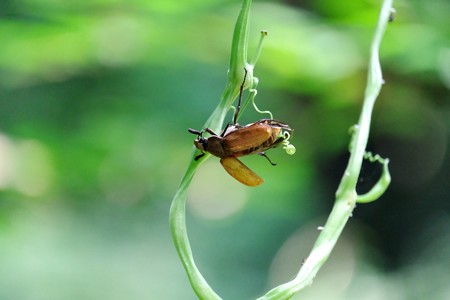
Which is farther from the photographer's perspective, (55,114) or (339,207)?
(55,114)

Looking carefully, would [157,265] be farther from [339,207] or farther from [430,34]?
[339,207]

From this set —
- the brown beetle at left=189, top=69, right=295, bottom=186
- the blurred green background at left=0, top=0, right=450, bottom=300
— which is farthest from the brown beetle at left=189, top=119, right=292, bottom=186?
the blurred green background at left=0, top=0, right=450, bottom=300

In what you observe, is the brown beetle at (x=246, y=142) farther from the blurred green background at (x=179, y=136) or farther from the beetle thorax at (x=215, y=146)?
the blurred green background at (x=179, y=136)

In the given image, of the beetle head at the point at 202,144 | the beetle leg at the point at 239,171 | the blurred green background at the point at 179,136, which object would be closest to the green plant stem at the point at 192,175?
the beetle head at the point at 202,144

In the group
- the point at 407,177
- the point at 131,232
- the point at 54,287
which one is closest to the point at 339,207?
the point at 54,287

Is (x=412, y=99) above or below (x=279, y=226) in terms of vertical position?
above

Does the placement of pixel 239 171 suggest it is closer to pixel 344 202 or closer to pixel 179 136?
pixel 344 202
